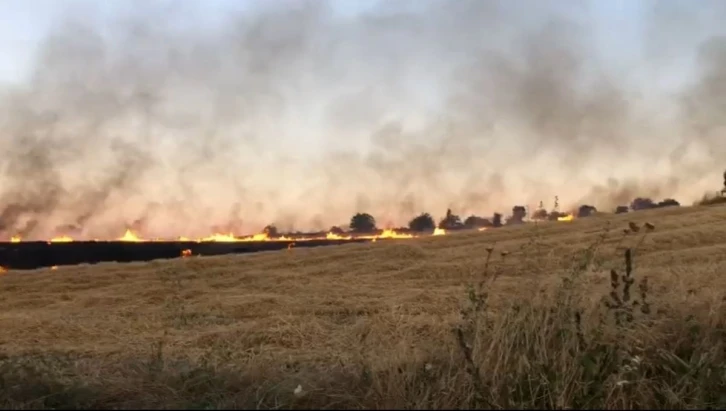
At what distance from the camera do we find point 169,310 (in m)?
8.88

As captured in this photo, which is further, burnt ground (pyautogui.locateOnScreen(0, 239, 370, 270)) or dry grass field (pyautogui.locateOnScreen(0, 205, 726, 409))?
burnt ground (pyautogui.locateOnScreen(0, 239, 370, 270))

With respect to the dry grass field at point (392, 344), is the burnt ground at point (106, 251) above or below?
above

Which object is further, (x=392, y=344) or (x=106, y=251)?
(x=106, y=251)

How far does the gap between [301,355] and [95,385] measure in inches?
70.1

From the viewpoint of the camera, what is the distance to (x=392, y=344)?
5336 millimetres

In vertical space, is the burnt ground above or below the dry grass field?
above

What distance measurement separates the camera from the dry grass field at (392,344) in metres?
4.17

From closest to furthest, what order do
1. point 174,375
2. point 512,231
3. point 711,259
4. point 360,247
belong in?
point 174,375 → point 711,259 → point 360,247 → point 512,231

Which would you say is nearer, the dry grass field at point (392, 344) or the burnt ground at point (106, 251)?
the dry grass field at point (392, 344)

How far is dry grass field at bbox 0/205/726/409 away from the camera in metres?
4.17

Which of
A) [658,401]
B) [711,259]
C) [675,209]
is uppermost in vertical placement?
[675,209]

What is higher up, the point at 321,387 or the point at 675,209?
the point at 675,209

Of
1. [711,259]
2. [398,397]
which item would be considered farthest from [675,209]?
[398,397]

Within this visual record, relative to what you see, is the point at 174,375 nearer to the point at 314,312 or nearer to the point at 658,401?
the point at 658,401
